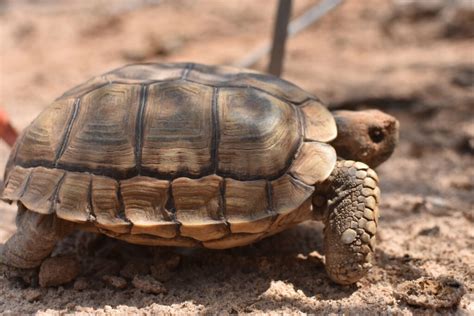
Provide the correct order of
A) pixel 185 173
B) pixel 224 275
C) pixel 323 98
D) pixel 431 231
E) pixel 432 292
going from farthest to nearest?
pixel 323 98
pixel 431 231
pixel 224 275
pixel 185 173
pixel 432 292

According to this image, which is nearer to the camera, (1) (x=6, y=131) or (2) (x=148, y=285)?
(2) (x=148, y=285)

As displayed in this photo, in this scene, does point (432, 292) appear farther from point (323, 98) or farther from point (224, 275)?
point (323, 98)

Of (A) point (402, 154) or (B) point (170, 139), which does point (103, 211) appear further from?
(A) point (402, 154)

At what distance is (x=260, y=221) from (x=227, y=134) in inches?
20.3

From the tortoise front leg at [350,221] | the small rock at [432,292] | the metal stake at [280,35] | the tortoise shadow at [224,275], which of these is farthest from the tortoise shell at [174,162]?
the metal stake at [280,35]

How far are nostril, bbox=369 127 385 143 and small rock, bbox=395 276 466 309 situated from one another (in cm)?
92

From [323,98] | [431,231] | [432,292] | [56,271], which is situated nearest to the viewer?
[432,292]

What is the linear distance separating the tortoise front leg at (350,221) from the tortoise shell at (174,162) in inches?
5.2

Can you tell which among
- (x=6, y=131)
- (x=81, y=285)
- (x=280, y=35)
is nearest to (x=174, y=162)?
(x=81, y=285)

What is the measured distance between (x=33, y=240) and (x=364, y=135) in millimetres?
2037

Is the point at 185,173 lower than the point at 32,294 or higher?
higher

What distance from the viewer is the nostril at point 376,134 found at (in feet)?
→ 10.7

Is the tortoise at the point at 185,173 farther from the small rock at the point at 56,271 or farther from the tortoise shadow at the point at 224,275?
the tortoise shadow at the point at 224,275

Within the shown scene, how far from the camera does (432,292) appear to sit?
8.63ft
